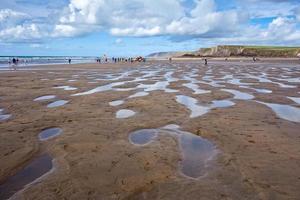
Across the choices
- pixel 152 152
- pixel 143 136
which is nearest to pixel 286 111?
pixel 143 136

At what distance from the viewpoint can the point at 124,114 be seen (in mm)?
12164

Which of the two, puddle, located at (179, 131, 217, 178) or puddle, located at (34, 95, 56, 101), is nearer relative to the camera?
puddle, located at (179, 131, 217, 178)

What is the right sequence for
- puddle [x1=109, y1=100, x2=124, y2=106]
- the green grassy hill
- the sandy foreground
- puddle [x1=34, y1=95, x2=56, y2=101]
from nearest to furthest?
the sandy foreground → puddle [x1=109, y1=100, x2=124, y2=106] → puddle [x1=34, y1=95, x2=56, y2=101] → the green grassy hill

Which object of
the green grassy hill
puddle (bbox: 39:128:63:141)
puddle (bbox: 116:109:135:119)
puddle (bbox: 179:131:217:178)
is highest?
the green grassy hill

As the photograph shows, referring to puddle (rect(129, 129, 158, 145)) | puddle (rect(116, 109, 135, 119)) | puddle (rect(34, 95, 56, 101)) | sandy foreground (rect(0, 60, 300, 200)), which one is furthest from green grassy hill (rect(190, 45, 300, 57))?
puddle (rect(129, 129, 158, 145))

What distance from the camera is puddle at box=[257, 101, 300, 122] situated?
11.4m

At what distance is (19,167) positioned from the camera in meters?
6.64

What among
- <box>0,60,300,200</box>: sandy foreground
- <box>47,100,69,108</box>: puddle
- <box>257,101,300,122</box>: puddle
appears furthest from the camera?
<box>47,100,69,108</box>: puddle

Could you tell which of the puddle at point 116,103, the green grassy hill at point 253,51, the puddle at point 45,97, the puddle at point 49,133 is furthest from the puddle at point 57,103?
the green grassy hill at point 253,51

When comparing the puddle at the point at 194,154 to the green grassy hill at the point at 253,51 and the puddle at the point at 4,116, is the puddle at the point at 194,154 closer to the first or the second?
the puddle at the point at 4,116

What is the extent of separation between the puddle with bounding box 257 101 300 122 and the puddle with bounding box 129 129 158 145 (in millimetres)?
5474

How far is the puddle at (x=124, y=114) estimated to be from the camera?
38.6 feet

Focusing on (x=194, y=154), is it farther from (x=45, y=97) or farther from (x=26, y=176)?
(x=45, y=97)

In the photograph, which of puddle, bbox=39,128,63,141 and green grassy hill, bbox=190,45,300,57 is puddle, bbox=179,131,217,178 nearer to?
puddle, bbox=39,128,63,141
